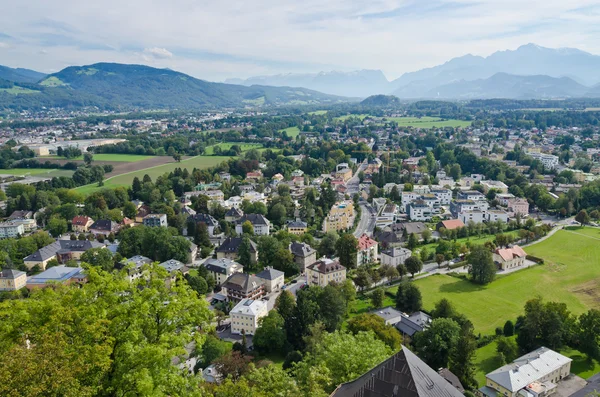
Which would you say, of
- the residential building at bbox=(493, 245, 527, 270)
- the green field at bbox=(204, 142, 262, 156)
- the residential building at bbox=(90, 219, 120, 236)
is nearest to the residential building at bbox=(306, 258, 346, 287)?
the residential building at bbox=(493, 245, 527, 270)

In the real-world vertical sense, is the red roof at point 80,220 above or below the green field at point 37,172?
below

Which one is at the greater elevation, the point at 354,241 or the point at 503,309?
the point at 354,241

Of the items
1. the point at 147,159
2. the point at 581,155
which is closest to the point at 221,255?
the point at 147,159

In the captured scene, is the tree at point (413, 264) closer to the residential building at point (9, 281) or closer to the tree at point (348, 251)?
the tree at point (348, 251)

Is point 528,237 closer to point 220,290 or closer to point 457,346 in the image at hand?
point 457,346

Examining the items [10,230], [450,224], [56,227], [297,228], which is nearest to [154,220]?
Result: [56,227]

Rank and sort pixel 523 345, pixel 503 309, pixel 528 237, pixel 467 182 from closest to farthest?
pixel 523 345 → pixel 503 309 → pixel 528 237 → pixel 467 182

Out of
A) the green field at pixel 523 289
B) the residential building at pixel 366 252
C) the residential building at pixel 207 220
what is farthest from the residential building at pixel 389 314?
the residential building at pixel 207 220
